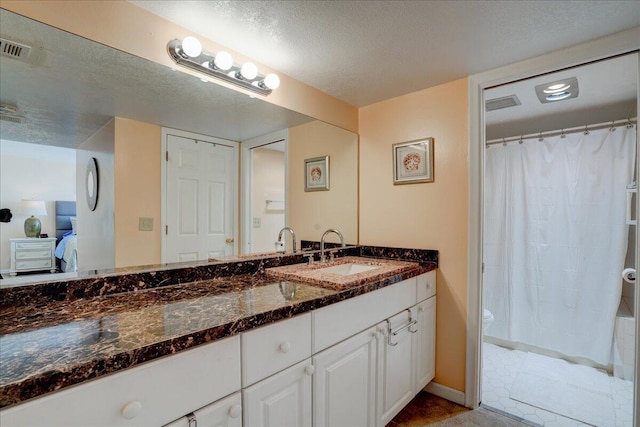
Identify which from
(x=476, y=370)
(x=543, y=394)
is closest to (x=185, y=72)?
(x=476, y=370)

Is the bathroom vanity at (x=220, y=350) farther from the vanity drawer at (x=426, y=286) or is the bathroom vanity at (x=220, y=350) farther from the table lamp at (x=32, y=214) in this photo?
the table lamp at (x=32, y=214)

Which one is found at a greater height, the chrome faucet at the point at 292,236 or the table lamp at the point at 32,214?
the table lamp at the point at 32,214

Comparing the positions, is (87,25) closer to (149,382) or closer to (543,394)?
(149,382)

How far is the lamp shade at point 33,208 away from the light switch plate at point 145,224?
31 centimetres

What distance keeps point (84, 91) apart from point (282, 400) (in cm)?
141

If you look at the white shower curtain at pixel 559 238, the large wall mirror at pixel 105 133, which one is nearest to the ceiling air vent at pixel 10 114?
the large wall mirror at pixel 105 133

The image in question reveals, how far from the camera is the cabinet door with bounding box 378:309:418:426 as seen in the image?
60.9 inches

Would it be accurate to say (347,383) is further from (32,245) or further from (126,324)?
(32,245)

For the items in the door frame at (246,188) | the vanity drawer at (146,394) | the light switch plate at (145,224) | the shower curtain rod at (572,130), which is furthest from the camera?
the shower curtain rod at (572,130)

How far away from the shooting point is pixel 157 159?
1336mm

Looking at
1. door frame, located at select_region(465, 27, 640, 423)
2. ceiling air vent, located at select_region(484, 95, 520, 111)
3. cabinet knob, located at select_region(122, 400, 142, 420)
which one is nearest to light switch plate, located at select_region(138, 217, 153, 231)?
cabinet knob, located at select_region(122, 400, 142, 420)

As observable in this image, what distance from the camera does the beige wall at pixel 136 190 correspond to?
4.11 ft

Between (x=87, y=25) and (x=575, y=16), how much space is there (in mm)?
2034

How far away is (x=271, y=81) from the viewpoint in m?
1.71
